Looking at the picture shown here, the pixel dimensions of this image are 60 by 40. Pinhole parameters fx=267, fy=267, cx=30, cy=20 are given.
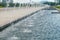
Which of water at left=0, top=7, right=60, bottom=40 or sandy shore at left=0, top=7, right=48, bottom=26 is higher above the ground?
water at left=0, top=7, right=60, bottom=40

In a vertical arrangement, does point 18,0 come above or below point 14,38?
below

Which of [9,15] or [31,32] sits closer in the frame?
[31,32]

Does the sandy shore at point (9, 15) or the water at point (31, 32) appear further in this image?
the sandy shore at point (9, 15)

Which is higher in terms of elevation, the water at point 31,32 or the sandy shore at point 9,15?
the water at point 31,32

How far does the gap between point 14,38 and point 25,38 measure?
486 millimetres

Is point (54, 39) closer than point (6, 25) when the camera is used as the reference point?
Yes

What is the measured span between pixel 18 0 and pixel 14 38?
59569mm

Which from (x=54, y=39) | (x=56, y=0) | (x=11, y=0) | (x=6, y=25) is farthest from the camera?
(x=56, y=0)

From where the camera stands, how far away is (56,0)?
94.2m

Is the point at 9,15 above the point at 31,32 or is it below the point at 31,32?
below

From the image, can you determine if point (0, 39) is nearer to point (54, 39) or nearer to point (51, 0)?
point (54, 39)

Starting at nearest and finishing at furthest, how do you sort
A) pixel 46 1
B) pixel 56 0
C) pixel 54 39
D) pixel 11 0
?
1. pixel 54 39
2. pixel 11 0
3. pixel 56 0
4. pixel 46 1

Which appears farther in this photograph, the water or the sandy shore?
the sandy shore

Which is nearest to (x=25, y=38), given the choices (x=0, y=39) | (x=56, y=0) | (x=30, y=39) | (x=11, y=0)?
(x=30, y=39)
